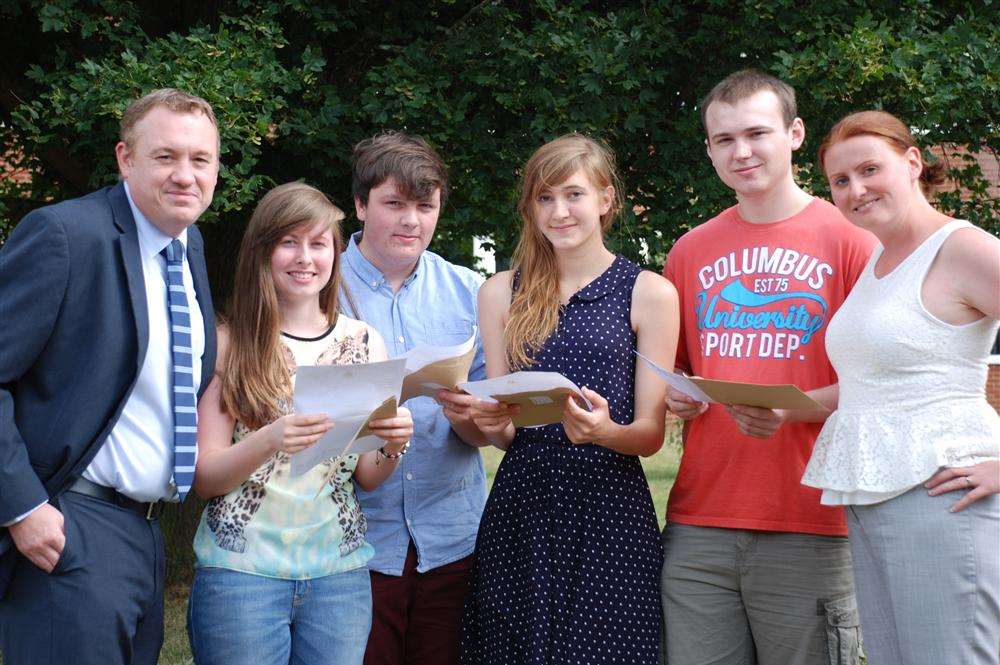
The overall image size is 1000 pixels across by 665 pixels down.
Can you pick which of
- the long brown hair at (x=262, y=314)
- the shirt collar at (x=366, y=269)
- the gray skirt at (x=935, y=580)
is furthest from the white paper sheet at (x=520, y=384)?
the gray skirt at (x=935, y=580)

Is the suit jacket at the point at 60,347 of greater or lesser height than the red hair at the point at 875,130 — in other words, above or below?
below

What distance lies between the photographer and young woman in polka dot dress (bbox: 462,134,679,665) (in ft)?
11.1

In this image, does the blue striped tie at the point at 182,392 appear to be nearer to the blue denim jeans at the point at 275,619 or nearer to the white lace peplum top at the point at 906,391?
the blue denim jeans at the point at 275,619

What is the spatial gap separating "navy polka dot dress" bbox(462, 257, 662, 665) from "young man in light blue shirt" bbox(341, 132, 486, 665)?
0.58ft

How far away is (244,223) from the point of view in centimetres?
684

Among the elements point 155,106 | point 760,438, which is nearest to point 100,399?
point 155,106

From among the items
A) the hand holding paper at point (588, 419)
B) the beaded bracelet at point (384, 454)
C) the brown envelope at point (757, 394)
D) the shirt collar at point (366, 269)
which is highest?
the shirt collar at point (366, 269)

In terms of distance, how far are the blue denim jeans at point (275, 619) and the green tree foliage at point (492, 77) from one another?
9.08ft

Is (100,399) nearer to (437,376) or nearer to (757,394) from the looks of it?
(437,376)

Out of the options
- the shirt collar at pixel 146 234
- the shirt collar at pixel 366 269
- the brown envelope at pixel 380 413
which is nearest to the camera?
the brown envelope at pixel 380 413

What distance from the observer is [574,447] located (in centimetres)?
351

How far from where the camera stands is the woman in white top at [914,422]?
2.87 metres

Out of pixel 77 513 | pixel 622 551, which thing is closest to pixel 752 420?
pixel 622 551

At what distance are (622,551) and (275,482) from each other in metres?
1.09
